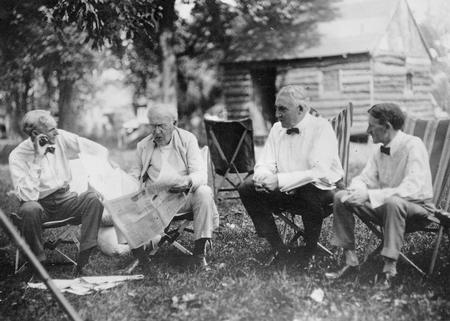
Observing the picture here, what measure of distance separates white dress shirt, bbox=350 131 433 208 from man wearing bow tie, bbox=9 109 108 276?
2.12 metres

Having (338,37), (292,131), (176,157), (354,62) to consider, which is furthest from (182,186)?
(338,37)

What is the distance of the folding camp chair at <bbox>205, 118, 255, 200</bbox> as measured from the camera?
21.3 ft

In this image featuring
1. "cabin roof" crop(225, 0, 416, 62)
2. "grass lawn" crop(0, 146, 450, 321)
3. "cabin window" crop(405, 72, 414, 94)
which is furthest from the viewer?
"cabin window" crop(405, 72, 414, 94)

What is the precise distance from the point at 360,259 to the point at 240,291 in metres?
1.14

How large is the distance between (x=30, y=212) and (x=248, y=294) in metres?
1.79

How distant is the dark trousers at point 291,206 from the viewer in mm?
3766

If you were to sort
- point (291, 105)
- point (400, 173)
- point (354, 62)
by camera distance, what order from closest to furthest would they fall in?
point (400, 173) → point (291, 105) → point (354, 62)

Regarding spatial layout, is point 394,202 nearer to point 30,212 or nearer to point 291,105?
point 291,105

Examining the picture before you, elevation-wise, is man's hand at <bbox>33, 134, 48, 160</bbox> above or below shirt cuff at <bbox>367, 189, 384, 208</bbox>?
above

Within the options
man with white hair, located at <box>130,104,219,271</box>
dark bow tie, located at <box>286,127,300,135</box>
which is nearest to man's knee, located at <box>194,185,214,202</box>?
man with white hair, located at <box>130,104,219,271</box>

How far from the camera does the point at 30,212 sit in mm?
3730

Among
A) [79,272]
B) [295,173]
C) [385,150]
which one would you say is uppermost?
[385,150]

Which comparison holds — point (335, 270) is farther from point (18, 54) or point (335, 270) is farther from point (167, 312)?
point (18, 54)

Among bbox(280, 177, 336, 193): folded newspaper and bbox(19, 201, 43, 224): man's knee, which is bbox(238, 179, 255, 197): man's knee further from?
bbox(19, 201, 43, 224): man's knee
